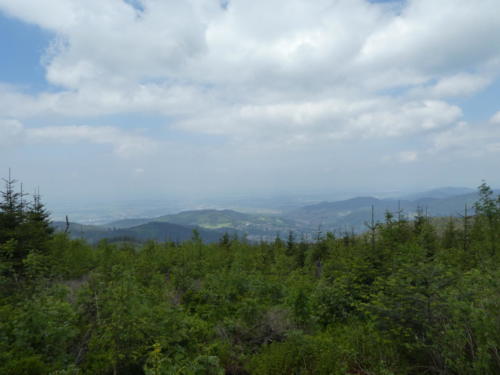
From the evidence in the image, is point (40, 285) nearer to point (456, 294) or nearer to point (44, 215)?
point (456, 294)

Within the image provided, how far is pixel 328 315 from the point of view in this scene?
9.82 meters

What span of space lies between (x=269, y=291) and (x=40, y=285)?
27.5 ft

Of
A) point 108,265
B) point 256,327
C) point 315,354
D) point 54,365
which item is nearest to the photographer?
point 54,365

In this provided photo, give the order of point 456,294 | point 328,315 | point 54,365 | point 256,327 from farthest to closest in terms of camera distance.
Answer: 1. point 328,315
2. point 256,327
3. point 456,294
4. point 54,365

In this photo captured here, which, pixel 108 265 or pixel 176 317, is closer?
pixel 176 317

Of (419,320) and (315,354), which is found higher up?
(419,320)

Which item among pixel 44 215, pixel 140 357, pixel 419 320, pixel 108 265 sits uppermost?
pixel 44 215

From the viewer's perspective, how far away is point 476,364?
14.2 ft

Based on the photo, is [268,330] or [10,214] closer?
[268,330]

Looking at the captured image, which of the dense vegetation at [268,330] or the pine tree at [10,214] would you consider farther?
the pine tree at [10,214]

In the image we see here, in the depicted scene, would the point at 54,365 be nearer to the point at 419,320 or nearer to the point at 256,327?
the point at 256,327

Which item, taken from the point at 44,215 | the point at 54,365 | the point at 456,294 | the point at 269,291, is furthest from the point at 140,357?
the point at 44,215

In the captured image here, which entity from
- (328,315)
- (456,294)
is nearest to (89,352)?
(328,315)

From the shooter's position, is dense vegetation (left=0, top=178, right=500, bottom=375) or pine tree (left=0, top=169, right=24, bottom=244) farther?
pine tree (left=0, top=169, right=24, bottom=244)
